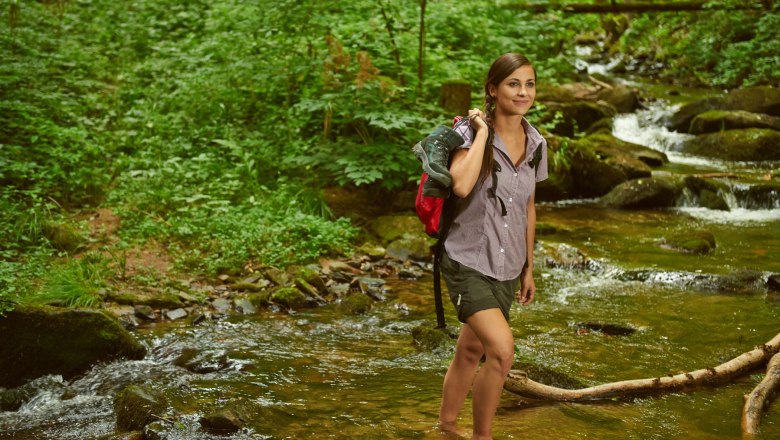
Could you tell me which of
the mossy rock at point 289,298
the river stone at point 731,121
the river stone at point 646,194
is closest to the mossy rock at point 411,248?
the mossy rock at point 289,298

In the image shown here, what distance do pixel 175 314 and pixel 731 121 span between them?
14603 mm

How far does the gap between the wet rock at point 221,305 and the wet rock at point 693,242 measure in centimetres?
638

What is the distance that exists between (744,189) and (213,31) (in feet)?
33.6

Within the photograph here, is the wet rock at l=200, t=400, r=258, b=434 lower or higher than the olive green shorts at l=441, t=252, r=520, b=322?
lower

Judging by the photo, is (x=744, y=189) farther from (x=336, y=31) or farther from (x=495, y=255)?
(x=495, y=255)

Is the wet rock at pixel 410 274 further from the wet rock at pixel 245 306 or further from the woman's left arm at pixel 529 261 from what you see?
the woman's left arm at pixel 529 261

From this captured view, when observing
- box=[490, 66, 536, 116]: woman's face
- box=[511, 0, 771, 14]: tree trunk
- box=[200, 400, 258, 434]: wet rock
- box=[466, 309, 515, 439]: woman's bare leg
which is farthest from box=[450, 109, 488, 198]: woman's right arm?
box=[511, 0, 771, 14]: tree trunk

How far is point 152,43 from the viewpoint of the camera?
15.0 meters

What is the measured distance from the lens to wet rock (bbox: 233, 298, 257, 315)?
296 inches

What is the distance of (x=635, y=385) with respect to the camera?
197 inches

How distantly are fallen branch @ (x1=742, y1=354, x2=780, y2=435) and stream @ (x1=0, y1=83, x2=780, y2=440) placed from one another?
0.07m

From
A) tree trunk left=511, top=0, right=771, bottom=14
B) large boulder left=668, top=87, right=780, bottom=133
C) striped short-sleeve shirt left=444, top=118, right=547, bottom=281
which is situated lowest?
striped short-sleeve shirt left=444, top=118, right=547, bottom=281

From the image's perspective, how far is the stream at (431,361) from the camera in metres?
4.59

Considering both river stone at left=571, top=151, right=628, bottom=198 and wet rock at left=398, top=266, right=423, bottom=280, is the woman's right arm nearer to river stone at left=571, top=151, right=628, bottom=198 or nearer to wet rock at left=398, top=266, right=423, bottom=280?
wet rock at left=398, top=266, right=423, bottom=280
